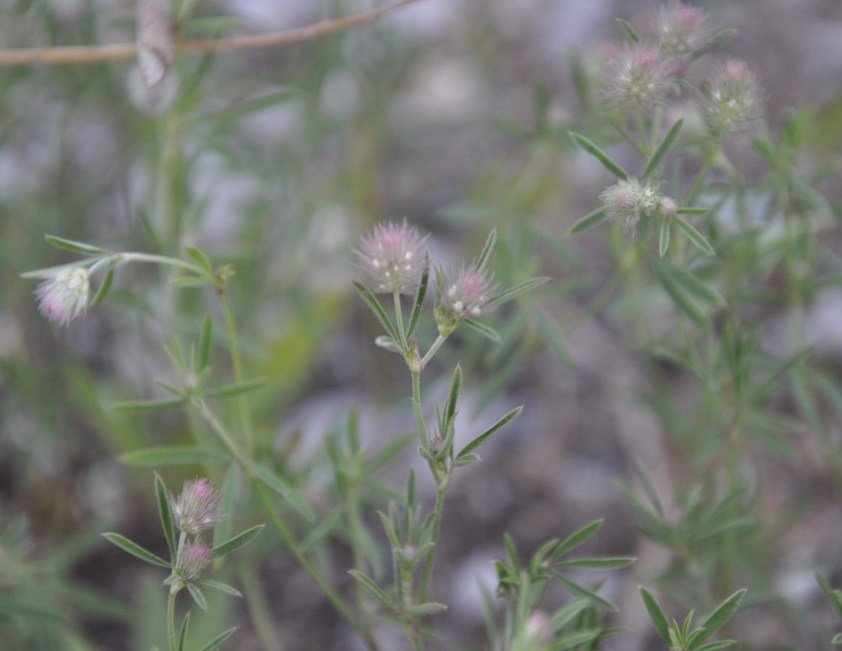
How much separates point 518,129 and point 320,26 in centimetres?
36

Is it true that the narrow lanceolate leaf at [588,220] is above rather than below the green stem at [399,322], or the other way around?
above

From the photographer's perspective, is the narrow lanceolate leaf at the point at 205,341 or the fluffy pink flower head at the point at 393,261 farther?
the narrow lanceolate leaf at the point at 205,341

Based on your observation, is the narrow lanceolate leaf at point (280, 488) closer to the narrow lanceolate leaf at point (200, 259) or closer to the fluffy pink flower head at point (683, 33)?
the narrow lanceolate leaf at point (200, 259)

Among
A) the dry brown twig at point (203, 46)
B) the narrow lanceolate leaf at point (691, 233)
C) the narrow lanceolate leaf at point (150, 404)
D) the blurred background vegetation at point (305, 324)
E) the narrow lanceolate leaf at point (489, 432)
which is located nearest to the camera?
the narrow lanceolate leaf at point (489, 432)

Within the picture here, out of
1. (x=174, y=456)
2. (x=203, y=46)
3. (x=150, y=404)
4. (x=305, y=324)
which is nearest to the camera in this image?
(x=150, y=404)

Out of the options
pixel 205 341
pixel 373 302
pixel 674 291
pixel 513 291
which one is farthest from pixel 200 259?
pixel 674 291

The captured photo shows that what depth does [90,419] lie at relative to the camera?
2.01 metres

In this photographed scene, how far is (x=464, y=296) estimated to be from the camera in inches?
39.0

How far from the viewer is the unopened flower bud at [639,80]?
1.08 metres

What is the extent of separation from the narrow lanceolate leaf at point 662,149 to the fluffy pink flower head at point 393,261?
299 millimetres

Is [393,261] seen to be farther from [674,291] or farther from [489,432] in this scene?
[674,291]

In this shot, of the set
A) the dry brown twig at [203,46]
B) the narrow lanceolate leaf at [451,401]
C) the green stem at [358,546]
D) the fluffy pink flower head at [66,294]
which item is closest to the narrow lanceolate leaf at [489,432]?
the narrow lanceolate leaf at [451,401]

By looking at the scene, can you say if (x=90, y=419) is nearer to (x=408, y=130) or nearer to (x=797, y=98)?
(x=408, y=130)

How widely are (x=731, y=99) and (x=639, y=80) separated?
107 mm
